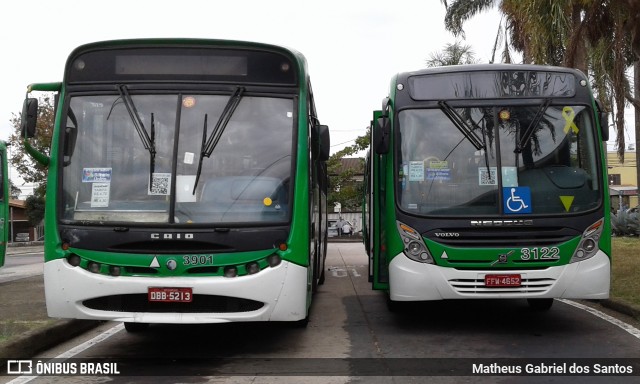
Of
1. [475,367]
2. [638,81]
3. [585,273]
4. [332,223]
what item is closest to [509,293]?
[585,273]

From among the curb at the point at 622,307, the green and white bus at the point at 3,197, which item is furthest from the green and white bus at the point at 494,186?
the green and white bus at the point at 3,197

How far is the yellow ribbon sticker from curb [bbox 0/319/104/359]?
6.33m

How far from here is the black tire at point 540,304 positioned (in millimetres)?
10305

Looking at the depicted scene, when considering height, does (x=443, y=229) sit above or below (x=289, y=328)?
above

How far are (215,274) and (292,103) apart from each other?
1.89m

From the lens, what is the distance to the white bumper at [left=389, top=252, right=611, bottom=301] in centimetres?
804

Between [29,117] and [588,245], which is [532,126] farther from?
[29,117]

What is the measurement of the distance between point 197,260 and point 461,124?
11.9 ft

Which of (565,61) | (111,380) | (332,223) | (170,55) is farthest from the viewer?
(332,223)

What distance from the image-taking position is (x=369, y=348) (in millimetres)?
7926

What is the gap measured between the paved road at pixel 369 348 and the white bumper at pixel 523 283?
53 centimetres

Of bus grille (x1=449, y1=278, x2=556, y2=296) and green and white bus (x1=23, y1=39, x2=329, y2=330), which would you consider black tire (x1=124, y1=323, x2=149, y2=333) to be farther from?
bus grille (x1=449, y1=278, x2=556, y2=296)

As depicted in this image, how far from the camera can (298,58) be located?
7.43m

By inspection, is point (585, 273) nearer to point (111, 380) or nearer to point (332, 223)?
point (111, 380)
